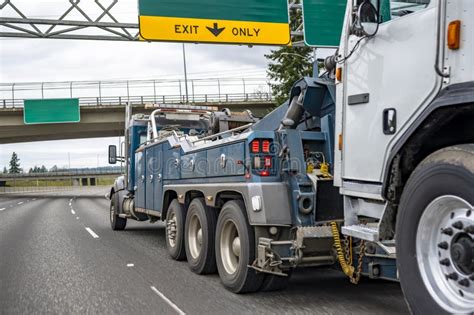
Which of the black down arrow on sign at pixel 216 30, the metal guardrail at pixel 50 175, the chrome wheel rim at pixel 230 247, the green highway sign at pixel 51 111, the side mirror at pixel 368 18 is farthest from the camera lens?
the metal guardrail at pixel 50 175

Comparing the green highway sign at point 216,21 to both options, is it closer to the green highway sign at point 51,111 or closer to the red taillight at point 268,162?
the red taillight at point 268,162

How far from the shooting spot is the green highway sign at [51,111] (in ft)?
126

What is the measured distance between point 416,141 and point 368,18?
43.0 inches

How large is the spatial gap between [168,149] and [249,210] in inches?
137

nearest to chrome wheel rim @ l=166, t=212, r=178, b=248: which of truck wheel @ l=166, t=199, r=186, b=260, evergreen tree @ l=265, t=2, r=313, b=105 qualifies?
truck wheel @ l=166, t=199, r=186, b=260

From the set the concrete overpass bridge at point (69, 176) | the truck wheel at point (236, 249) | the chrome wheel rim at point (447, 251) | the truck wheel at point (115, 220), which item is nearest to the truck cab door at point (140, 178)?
the truck wheel at point (115, 220)

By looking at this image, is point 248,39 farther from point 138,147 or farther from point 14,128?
point 14,128

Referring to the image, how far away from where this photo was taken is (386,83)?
12.9 ft

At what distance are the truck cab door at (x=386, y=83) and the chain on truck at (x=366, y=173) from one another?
1 centimetres

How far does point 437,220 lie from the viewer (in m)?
3.36

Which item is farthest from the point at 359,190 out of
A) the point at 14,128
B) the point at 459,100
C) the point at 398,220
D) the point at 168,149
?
the point at 14,128

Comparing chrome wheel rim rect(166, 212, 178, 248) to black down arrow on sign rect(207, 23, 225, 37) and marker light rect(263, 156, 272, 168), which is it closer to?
marker light rect(263, 156, 272, 168)

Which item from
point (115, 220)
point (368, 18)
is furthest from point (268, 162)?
point (115, 220)

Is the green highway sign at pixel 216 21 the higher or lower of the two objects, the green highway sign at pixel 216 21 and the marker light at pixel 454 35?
the higher
